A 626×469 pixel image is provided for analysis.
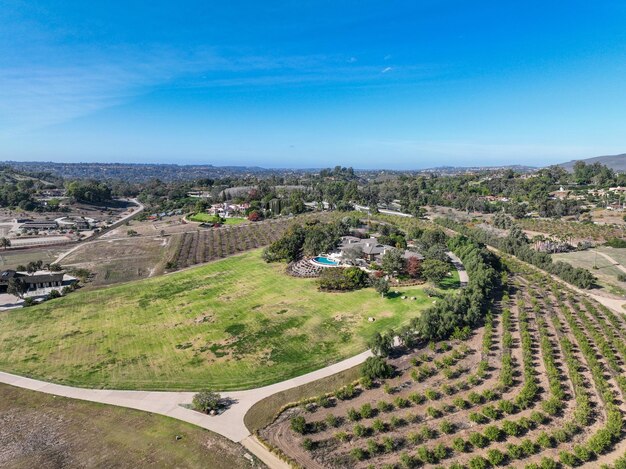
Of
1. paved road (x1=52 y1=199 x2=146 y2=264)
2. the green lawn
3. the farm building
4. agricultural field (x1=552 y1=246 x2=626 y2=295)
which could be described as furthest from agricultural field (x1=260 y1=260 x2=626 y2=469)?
paved road (x1=52 y1=199 x2=146 y2=264)

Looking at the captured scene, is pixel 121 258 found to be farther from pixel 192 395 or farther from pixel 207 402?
pixel 207 402

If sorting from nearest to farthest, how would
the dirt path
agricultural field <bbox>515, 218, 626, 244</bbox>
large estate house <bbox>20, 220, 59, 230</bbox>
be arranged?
1. the dirt path
2. agricultural field <bbox>515, 218, 626, 244</bbox>
3. large estate house <bbox>20, 220, 59, 230</bbox>

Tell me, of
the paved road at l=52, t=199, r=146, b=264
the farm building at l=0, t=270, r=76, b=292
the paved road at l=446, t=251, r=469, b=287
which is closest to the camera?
the paved road at l=446, t=251, r=469, b=287

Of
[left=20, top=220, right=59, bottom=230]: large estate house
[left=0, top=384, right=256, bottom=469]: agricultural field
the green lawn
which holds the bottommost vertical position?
[left=0, top=384, right=256, bottom=469]: agricultural field

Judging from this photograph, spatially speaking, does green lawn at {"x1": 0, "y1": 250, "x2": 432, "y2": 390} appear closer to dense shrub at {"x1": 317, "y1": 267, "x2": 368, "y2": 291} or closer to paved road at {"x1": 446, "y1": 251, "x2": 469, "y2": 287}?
dense shrub at {"x1": 317, "y1": 267, "x2": 368, "y2": 291}

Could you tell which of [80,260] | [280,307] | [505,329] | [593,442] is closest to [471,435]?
[593,442]

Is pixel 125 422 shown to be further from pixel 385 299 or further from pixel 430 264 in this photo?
pixel 430 264

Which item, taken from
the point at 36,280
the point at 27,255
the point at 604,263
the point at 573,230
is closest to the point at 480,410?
the point at 604,263

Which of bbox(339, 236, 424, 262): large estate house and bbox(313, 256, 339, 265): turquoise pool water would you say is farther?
bbox(313, 256, 339, 265): turquoise pool water
